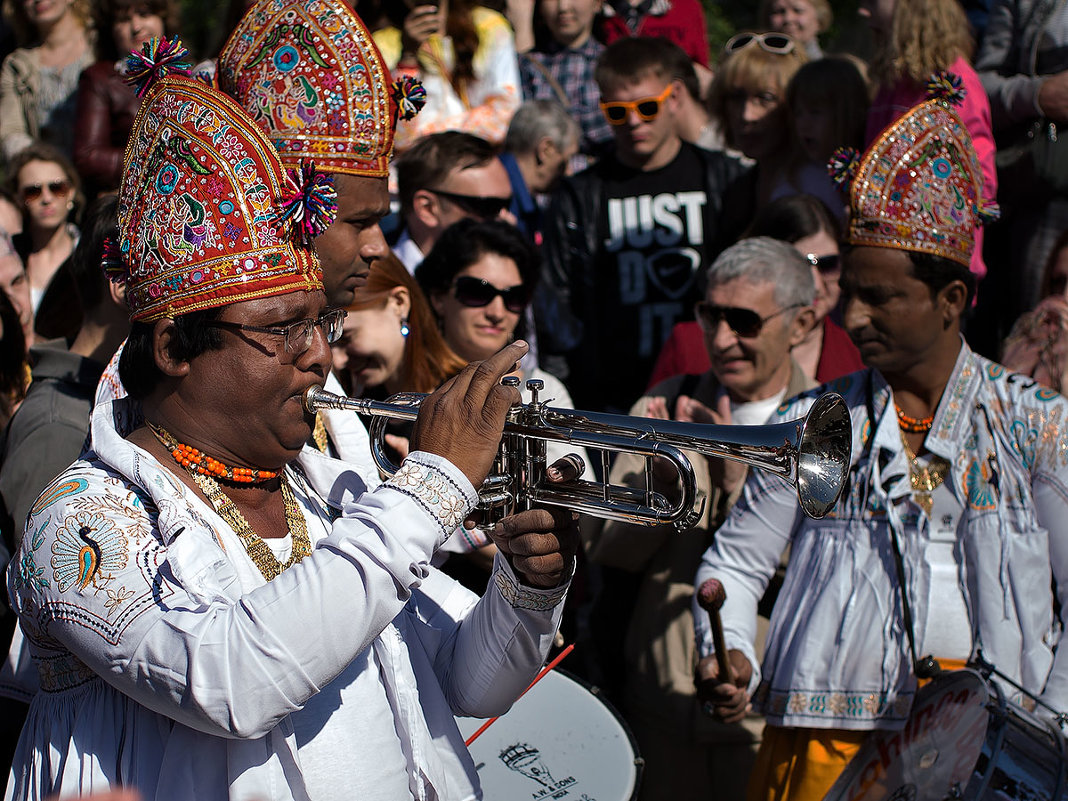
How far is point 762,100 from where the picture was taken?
22.1 ft

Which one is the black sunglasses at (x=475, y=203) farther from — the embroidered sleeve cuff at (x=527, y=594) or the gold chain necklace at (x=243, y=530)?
the gold chain necklace at (x=243, y=530)

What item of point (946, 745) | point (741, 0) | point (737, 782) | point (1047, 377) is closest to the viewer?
point (946, 745)

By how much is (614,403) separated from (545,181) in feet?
5.23

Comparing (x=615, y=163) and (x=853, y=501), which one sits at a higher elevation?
(x=615, y=163)

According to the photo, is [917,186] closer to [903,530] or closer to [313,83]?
[903,530]

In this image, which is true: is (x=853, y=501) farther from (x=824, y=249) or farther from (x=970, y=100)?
(x=970, y=100)

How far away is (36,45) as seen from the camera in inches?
336

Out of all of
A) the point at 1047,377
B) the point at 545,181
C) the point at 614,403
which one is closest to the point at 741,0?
the point at 545,181

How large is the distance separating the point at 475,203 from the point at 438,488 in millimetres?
A: 3808

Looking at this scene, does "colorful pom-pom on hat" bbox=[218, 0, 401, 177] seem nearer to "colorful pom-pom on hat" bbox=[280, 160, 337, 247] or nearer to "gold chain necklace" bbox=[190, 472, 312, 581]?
"colorful pom-pom on hat" bbox=[280, 160, 337, 247]

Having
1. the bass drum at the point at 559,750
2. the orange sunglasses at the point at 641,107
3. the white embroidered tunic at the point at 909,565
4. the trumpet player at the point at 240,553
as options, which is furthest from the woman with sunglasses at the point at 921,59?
the trumpet player at the point at 240,553

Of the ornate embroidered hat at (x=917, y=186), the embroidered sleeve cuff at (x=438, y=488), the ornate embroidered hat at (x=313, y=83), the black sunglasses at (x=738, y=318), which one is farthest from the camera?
the black sunglasses at (x=738, y=318)

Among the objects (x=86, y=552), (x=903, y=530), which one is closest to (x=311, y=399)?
(x=86, y=552)

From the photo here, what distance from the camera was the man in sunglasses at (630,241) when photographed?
643 cm
